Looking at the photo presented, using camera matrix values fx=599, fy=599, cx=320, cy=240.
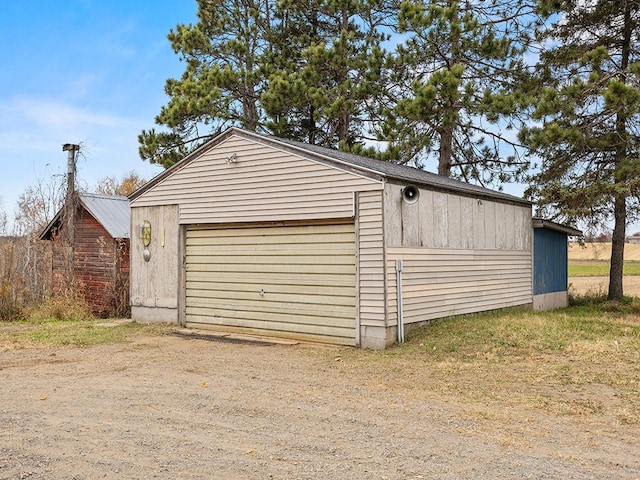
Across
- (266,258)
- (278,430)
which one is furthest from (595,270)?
(278,430)

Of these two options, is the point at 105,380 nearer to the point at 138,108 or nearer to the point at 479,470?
the point at 479,470

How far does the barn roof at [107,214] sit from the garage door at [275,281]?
3.85 m

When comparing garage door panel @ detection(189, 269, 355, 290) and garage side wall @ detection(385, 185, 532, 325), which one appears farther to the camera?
garage door panel @ detection(189, 269, 355, 290)

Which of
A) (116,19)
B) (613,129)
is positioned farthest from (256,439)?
(613,129)

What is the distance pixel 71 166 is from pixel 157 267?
5236 millimetres

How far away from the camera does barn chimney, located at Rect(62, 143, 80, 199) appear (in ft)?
51.5

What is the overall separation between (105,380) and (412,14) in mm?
13114

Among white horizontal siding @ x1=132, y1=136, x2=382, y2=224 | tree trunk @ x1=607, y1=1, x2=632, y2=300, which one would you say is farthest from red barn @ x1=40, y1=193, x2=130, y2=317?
tree trunk @ x1=607, y1=1, x2=632, y2=300

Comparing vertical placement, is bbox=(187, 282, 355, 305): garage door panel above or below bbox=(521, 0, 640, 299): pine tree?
below

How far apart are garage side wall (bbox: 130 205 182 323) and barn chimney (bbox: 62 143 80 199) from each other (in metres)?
3.72

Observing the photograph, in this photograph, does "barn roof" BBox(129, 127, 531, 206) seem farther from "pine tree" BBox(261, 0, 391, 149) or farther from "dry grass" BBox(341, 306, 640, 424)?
"pine tree" BBox(261, 0, 391, 149)

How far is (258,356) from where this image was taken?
8820 mm

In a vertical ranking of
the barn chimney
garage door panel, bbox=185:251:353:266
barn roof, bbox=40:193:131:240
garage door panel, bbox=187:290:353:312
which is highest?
the barn chimney

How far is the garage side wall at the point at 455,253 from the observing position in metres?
9.48
